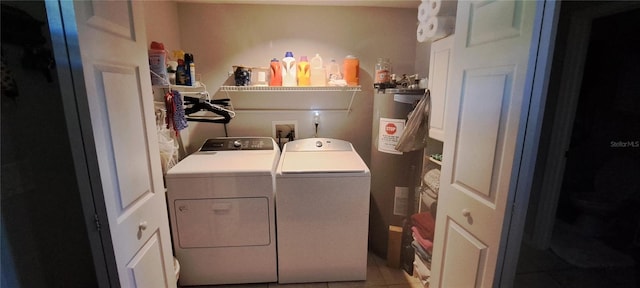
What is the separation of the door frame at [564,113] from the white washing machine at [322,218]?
1.38 metres

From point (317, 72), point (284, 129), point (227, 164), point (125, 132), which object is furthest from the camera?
point (284, 129)

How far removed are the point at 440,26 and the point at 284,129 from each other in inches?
61.6

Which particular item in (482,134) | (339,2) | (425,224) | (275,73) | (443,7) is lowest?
(425,224)

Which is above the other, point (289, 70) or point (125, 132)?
point (289, 70)

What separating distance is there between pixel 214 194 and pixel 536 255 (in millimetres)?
2375

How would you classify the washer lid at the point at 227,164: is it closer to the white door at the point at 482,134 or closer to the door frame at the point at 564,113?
the white door at the point at 482,134

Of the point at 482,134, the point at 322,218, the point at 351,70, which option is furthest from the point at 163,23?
the point at 482,134

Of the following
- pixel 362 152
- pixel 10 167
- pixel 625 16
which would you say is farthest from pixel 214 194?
pixel 625 16

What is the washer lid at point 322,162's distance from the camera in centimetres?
174

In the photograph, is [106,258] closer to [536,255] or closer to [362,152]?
[362,152]

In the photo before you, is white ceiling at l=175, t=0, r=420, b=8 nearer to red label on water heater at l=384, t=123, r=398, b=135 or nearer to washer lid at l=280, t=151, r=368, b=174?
red label on water heater at l=384, t=123, r=398, b=135

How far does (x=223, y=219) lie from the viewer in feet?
5.67

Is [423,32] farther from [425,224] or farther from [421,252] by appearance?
[421,252]

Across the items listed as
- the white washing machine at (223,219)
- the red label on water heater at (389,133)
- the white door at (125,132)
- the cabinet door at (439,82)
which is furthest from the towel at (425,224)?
the white door at (125,132)
